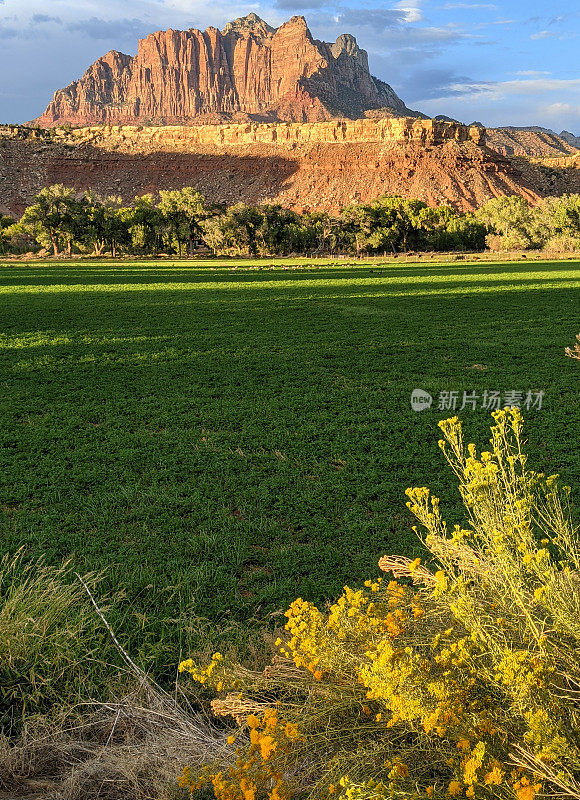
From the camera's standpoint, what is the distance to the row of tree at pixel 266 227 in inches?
2255

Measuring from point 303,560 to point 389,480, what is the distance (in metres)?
1.85

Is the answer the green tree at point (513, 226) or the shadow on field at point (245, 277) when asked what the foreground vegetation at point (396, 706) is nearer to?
the shadow on field at point (245, 277)

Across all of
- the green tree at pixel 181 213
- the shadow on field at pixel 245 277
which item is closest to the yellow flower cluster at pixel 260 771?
the shadow on field at pixel 245 277

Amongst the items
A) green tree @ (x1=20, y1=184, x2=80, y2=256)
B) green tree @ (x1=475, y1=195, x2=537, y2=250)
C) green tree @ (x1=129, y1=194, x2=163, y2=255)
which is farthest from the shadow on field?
green tree @ (x1=475, y1=195, x2=537, y2=250)

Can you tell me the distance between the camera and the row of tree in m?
57.3

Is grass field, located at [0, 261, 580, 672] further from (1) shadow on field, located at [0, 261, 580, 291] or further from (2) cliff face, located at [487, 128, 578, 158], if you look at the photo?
(2) cliff face, located at [487, 128, 578, 158]

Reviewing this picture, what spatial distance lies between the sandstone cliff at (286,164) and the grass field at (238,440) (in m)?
89.0

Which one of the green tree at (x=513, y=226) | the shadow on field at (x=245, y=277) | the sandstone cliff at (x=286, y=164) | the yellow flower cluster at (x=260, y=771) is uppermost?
the sandstone cliff at (x=286, y=164)

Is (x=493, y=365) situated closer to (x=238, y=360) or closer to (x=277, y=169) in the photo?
(x=238, y=360)

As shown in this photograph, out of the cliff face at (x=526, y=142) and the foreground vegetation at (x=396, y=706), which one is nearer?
the foreground vegetation at (x=396, y=706)

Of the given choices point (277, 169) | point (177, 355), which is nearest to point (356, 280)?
point (177, 355)

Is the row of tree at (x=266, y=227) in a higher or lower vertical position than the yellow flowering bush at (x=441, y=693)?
higher

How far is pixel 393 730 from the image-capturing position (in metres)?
2.00

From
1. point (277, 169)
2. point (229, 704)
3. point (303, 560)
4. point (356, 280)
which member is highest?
point (277, 169)
